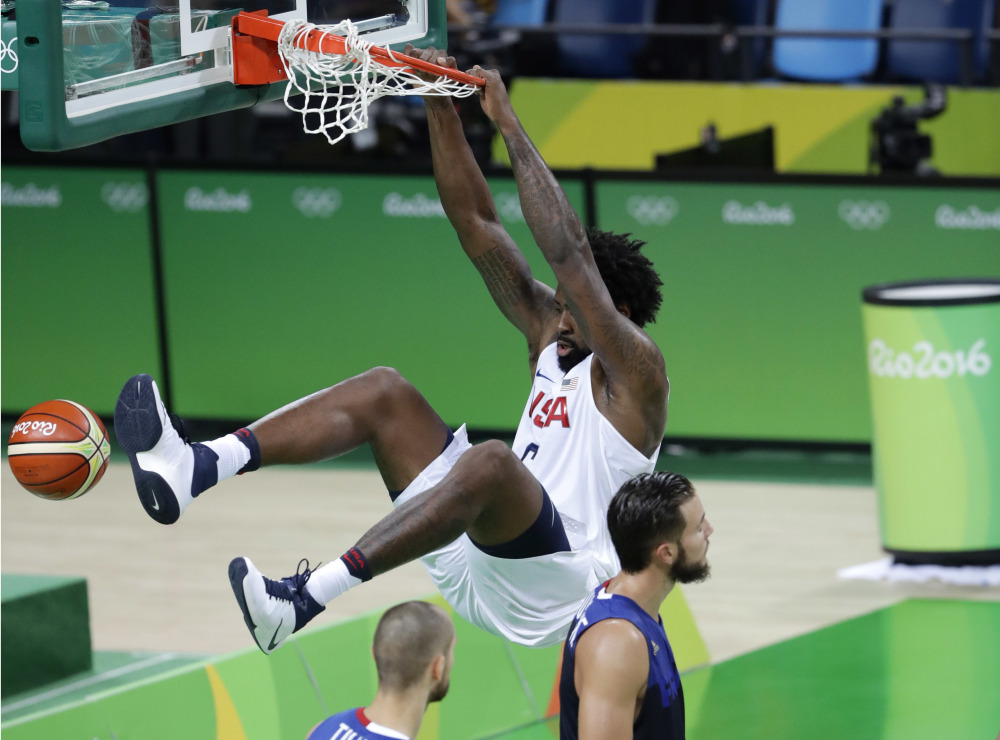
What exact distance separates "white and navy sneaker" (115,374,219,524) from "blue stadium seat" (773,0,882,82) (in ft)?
26.7

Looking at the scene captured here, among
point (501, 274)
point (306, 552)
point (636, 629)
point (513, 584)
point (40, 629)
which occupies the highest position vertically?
point (501, 274)

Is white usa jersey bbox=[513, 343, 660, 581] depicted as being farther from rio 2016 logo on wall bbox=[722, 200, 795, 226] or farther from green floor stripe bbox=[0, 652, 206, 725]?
rio 2016 logo on wall bbox=[722, 200, 795, 226]

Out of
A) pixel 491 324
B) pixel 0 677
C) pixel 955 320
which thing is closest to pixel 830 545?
pixel 955 320

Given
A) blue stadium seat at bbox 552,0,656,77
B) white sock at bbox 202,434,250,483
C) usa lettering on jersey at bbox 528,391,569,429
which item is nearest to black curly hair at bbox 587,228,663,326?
usa lettering on jersey at bbox 528,391,569,429

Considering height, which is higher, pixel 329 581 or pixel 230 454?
pixel 230 454

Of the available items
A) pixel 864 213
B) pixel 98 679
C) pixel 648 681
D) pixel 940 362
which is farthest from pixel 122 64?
pixel 864 213

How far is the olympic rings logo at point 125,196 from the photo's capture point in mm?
11086

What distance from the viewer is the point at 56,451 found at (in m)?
4.65

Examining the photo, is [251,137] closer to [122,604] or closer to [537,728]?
[122,604]

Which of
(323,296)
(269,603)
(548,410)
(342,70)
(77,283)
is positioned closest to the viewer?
(269,603)

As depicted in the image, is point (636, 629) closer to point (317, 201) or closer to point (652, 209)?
point (652, 209)

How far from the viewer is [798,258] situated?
10.3 meters

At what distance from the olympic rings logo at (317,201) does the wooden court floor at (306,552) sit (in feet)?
5.47

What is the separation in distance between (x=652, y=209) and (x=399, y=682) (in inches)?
260
